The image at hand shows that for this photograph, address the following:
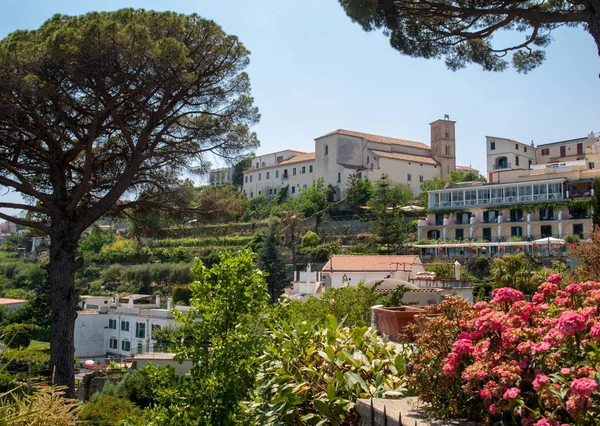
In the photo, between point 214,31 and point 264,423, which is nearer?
point 264,423

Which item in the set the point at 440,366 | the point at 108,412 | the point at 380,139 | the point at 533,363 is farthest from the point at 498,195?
the point at 533,363

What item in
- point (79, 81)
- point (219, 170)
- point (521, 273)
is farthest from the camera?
point (521, 273)

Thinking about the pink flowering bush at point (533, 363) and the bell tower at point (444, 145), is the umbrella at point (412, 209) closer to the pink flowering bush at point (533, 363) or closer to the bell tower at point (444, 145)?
the bell tower at point (444, 145)

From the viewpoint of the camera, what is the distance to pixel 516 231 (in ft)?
148

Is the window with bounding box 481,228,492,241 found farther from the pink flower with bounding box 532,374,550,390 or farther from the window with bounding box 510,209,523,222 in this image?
the pink flower with bounding box 532,374,550,390

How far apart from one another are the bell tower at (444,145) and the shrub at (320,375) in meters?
66.7

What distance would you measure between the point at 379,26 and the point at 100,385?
605 inches

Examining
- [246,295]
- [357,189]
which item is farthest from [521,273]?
[357,189]

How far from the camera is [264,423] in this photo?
443 centimetres

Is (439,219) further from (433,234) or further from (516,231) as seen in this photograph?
(516,231)

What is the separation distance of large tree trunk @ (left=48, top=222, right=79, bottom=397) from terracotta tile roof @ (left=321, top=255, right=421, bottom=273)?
21.1 m

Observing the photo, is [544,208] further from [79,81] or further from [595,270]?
[79,81]

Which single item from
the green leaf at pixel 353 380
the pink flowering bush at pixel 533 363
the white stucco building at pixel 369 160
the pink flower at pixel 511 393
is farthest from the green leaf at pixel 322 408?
the white stucco building at pixel 369 160

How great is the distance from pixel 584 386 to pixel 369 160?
214 ft
